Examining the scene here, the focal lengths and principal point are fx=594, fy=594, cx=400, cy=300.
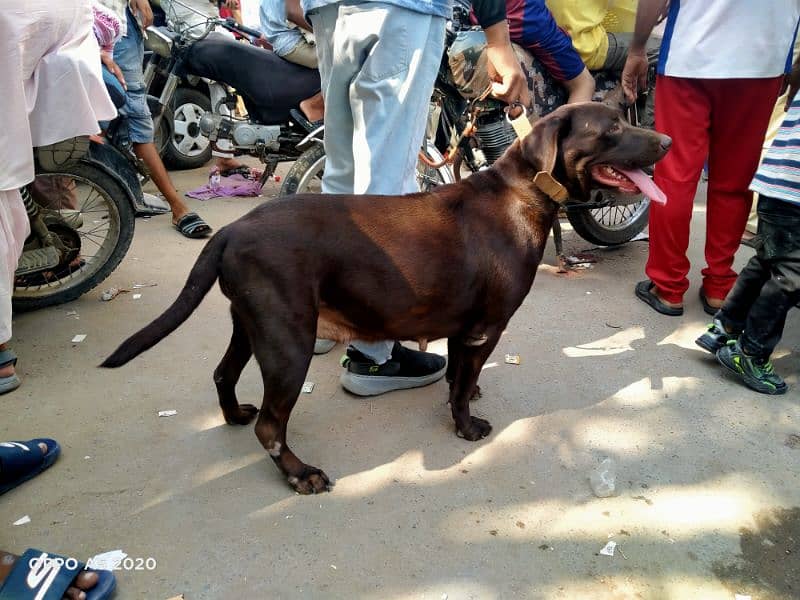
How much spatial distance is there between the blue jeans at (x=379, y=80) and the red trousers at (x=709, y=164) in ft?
5.50

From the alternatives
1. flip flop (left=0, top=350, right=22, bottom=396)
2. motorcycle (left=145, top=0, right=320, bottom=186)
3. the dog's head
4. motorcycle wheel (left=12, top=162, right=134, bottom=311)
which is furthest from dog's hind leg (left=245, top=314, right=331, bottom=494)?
motorcycle (left=145, top=0, right=320, bottom=186)

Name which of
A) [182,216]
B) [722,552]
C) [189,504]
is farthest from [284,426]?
[182,216]

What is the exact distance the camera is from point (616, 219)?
4.81 meters

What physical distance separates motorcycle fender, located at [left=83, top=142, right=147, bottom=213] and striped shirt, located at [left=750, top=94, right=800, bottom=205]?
3.44m

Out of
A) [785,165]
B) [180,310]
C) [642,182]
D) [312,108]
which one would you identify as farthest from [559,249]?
[180,310]

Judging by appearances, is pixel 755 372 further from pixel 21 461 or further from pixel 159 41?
pixel 159 41

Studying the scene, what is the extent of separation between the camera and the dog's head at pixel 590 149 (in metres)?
2.32

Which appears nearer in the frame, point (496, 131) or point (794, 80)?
point (794, 80)

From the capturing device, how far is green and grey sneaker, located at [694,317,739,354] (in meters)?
3.15

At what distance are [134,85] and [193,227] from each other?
1196mm

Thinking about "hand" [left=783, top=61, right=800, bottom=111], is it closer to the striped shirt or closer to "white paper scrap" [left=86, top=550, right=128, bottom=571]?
the striped shirt

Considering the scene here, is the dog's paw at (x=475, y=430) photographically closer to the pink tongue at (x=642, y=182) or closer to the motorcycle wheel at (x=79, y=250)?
the pink tongue at (x=642, y=182)

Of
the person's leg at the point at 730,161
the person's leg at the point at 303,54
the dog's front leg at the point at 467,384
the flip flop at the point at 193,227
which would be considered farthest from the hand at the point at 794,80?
the flip flop at the point at 193,227

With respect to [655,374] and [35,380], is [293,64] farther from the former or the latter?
[655,374]
